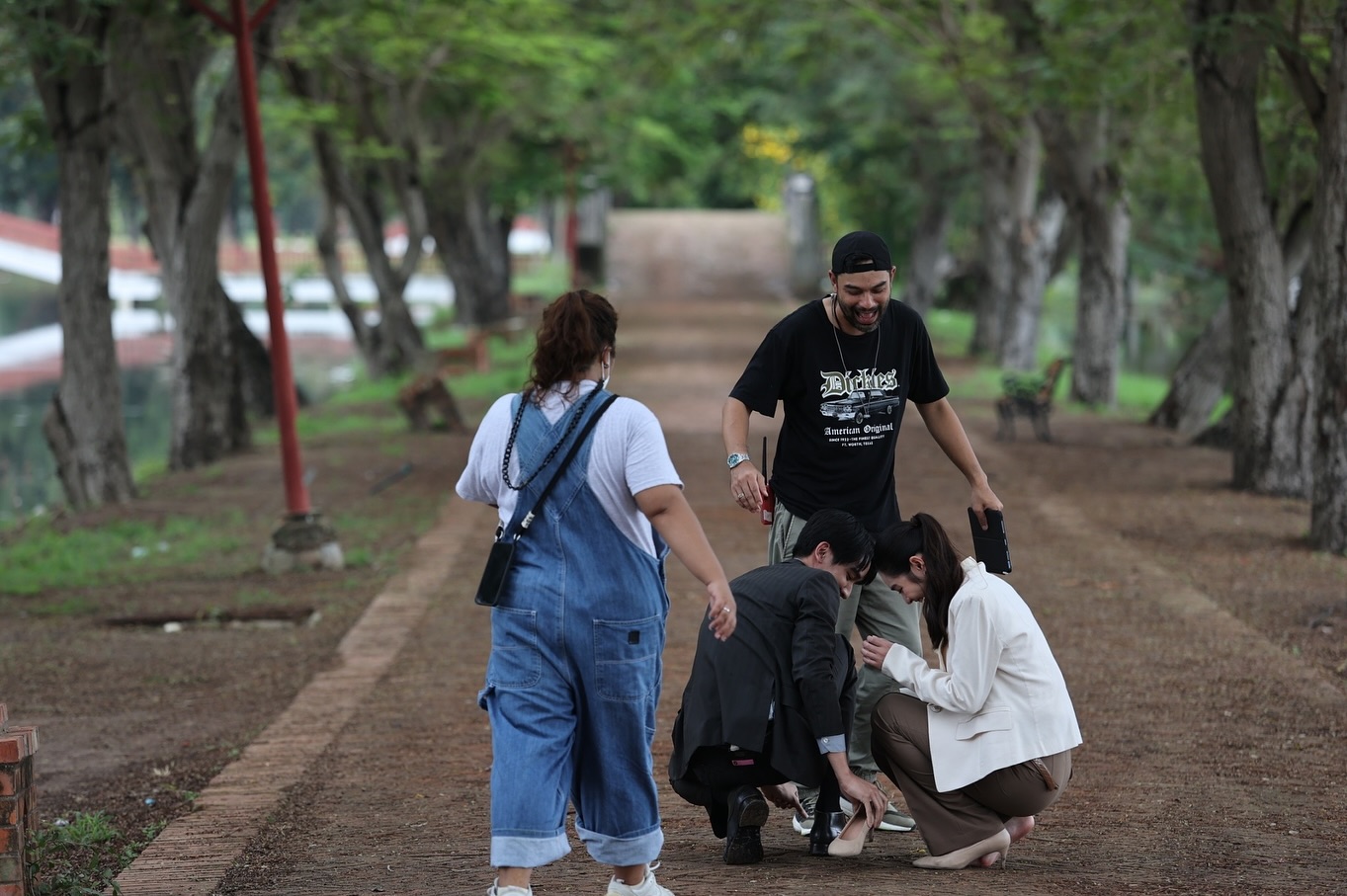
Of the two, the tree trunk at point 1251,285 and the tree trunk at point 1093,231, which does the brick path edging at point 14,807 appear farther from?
the tree trunk at point 1093,231

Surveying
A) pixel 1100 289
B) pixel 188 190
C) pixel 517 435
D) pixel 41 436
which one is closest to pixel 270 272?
pixel 188 190

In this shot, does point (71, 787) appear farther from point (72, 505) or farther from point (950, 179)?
point (950, 179)

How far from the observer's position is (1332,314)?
10.7 metres

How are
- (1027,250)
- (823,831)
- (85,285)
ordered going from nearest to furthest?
(823,831) < (85,285) < (1027,250)

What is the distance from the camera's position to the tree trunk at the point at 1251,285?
42.9 feet

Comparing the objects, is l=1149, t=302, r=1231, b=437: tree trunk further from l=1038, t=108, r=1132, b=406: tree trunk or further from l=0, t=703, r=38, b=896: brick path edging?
l=0, t=703, r=38, b=896: brick path edging

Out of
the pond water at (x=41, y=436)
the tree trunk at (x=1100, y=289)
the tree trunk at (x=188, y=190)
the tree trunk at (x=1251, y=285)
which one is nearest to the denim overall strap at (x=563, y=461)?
the tree trunk at (x=1251, y=285)

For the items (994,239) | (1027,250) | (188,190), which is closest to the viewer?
(188,190)

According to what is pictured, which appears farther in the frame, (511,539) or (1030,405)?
(1030,405)

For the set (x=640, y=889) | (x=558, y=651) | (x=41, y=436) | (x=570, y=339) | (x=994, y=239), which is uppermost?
(x=994, y=239)

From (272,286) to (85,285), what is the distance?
393 cm

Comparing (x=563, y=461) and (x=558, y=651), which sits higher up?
(x=563, y=461)

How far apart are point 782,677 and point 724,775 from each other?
0.36 meters

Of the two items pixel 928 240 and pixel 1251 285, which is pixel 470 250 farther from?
pixel 1251 285
